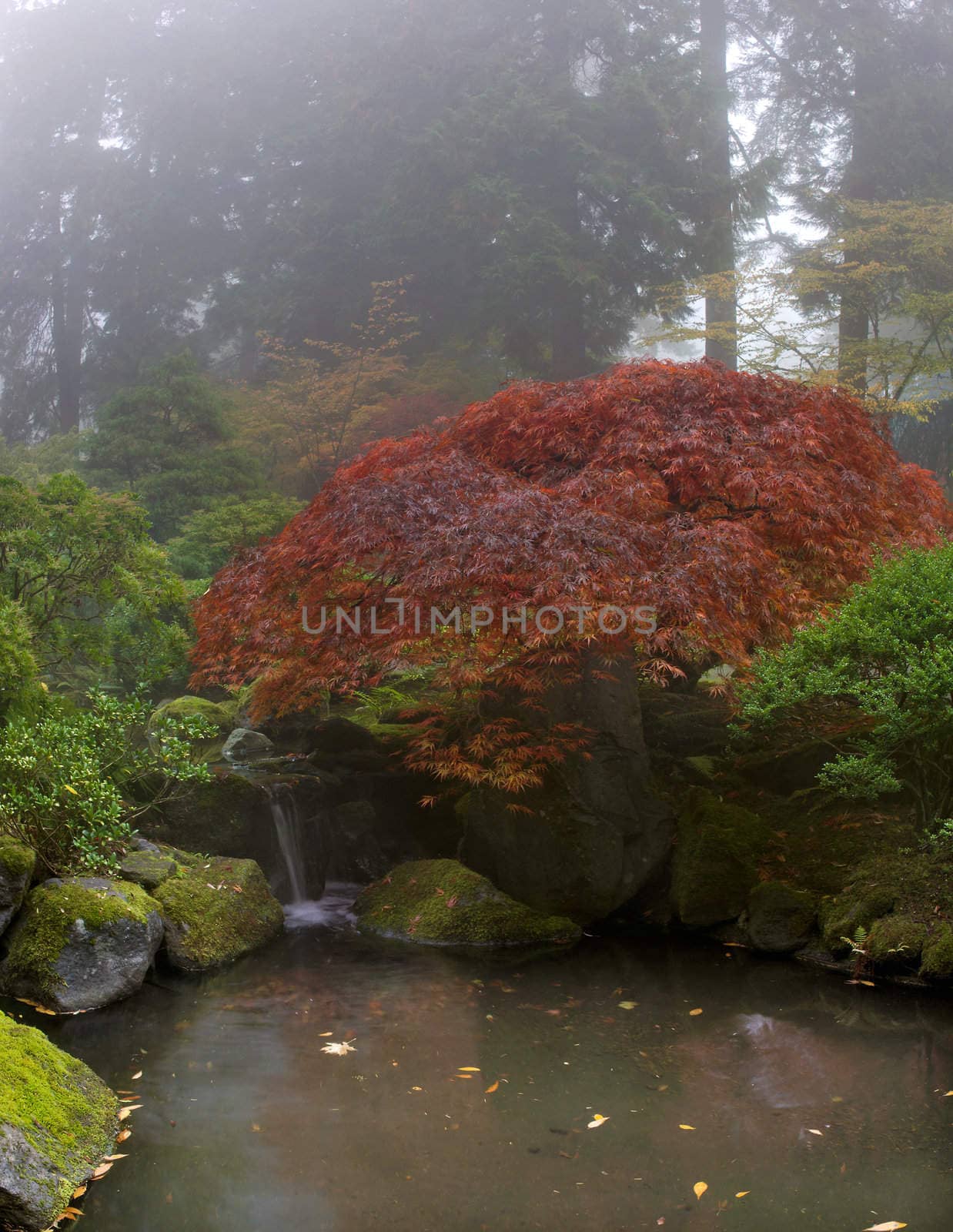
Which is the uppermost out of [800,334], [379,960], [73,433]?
[800,334]

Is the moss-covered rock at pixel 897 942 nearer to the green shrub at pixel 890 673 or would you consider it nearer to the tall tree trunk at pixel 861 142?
the green shrub at pixel 890 673

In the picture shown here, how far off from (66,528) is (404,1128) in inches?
212

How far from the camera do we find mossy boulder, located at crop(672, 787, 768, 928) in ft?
21.6

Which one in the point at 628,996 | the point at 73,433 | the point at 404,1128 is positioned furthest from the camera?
the point at 73,433

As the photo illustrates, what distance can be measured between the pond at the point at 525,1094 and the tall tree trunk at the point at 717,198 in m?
12.5

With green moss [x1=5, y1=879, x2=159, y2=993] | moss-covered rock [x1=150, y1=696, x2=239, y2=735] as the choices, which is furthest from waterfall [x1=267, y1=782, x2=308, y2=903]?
moss-covered rock [x1=150, y1=696, x2=239, y2=735]

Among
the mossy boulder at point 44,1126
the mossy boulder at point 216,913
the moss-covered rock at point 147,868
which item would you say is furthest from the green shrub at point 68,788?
the mossy boulder at point 44,1126

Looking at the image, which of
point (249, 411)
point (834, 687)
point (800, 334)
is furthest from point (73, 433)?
point (834, 687)

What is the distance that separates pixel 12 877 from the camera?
5.57 meters

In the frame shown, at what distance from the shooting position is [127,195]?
1989 centimetres

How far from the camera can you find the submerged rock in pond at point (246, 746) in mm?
9492

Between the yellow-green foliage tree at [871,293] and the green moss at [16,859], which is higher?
the yellow-green foliage tree at [871,293]

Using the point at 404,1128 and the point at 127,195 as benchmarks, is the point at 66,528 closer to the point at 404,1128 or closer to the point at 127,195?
the point at 404,1128

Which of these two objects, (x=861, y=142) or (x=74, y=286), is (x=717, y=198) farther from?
(x=74, y=286)
